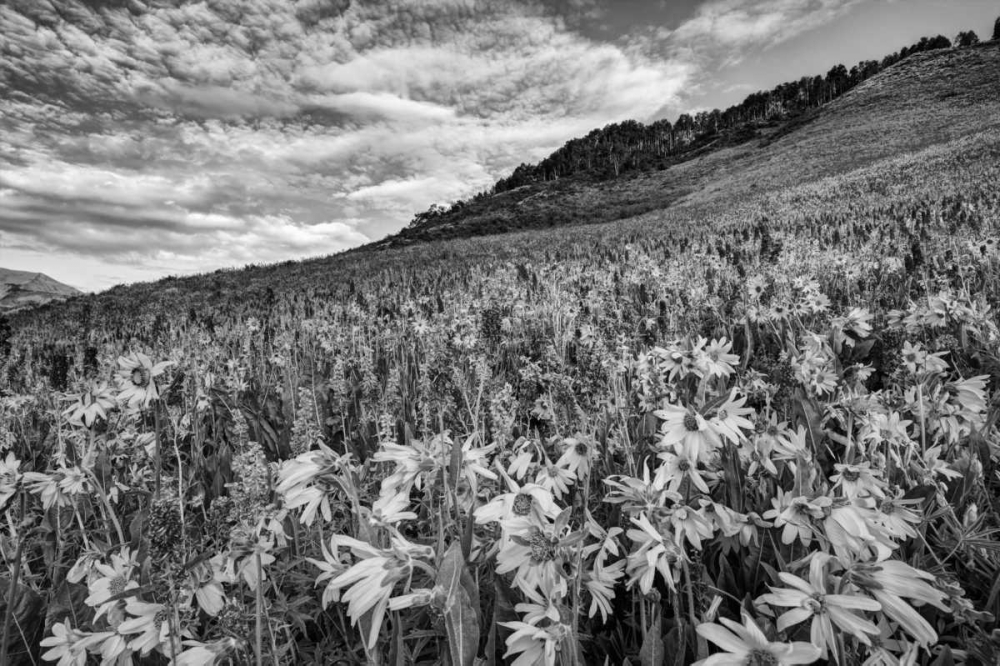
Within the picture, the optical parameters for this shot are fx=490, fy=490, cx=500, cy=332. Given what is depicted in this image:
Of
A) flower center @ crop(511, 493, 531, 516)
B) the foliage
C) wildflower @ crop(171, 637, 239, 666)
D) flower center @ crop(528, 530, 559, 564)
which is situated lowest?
wildflower @ crop(171, 637, 239, 666)

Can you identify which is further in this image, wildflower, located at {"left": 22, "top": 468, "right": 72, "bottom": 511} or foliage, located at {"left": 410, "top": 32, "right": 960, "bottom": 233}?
foliage, located at {"left": 410, "top": 32, "right": 960, "bottom": 233}

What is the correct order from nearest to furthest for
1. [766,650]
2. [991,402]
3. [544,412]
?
[766,650] < [991,402] < [544,412]

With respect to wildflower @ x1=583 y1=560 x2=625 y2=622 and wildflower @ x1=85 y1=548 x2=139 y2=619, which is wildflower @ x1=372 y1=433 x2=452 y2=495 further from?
wildflower @ x1=85 y1=548 x2=139 y2=619

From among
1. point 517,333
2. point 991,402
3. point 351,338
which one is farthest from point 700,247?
point 991,402

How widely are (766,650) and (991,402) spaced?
2150 millimetres

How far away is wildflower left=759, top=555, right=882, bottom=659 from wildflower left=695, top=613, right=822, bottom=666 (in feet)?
0.17

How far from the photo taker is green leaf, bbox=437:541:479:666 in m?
0.91

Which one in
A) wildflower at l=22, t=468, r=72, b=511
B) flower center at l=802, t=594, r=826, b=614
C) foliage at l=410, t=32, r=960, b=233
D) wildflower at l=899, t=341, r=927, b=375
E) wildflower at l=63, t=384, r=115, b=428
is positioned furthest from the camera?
foliage at l=410, t=32, r=960, b=233

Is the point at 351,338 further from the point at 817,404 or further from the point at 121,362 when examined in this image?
the point at 817,404

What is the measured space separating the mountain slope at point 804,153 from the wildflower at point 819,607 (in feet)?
95.8

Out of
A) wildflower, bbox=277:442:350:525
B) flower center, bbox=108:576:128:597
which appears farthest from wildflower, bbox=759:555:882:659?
flower center, bbox=108:576:128:597

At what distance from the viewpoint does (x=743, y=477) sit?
6.44 ft

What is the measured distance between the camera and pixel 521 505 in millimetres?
1206

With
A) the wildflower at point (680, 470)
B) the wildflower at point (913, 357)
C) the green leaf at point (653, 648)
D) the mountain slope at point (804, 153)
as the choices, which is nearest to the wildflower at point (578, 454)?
the wildflower at point (680, 470)
